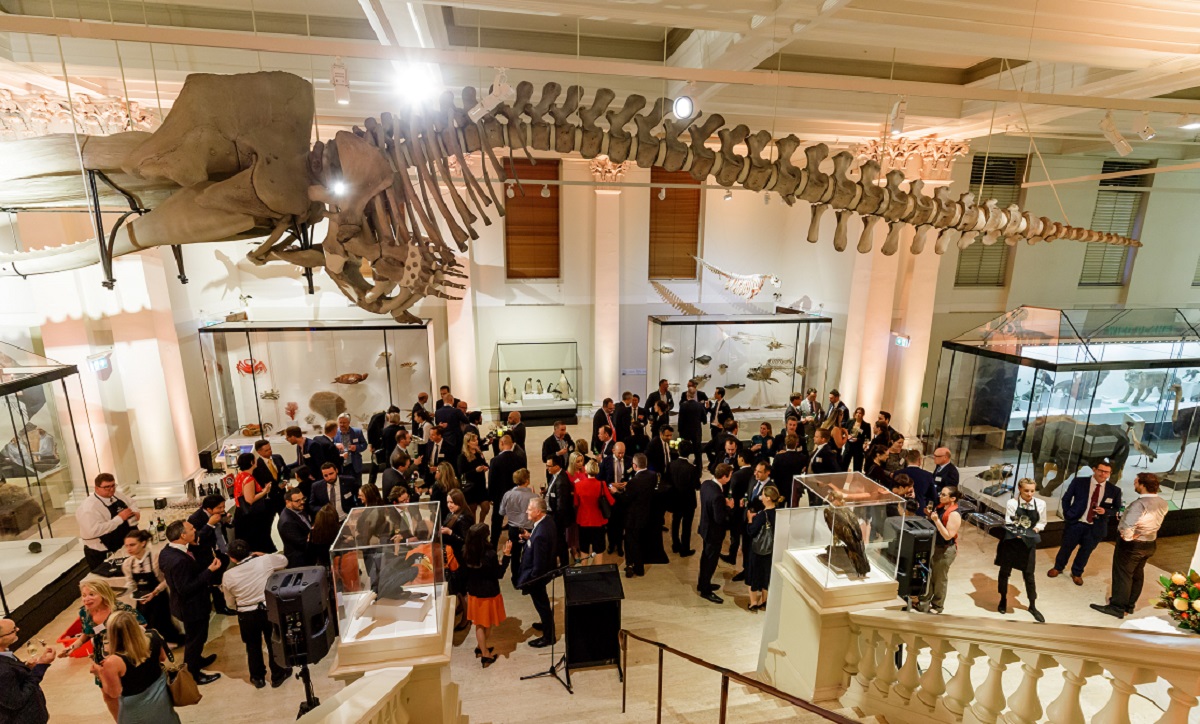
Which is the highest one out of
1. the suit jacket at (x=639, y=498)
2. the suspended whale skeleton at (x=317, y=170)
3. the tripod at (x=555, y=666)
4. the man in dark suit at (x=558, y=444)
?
the suspended whale skeleton at (x=317, y=170)

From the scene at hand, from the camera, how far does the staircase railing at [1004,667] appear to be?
2400 mm

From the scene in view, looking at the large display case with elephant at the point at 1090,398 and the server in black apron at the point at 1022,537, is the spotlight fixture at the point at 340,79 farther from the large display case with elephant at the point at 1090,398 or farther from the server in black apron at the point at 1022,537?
the large display case with elephant at the point at 1090,398

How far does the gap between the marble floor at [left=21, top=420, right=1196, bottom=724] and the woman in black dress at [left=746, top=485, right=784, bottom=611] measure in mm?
232

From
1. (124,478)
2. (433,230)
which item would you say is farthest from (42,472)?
(433,230)

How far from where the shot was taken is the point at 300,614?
4.27 metres

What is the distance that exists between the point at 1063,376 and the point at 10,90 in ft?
45.4

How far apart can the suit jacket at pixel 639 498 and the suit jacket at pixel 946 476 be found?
3177 mm

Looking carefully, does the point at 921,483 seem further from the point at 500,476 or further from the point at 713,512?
the point at 500,476

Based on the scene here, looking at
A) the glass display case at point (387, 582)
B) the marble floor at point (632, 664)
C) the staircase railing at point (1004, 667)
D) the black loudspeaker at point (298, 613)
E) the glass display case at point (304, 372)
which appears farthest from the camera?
the glass display case at point (304, 372)

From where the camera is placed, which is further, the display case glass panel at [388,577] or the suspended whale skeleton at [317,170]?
the display case glass panel at [388,577]

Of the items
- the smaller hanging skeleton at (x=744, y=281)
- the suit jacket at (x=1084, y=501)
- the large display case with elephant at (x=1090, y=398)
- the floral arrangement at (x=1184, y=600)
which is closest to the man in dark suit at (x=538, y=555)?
the floral arrangement at (x=1184, y=600)

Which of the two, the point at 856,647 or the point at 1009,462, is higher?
the point at 856,647

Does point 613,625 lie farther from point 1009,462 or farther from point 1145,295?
point 1145,295

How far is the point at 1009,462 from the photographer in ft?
29.4
